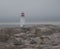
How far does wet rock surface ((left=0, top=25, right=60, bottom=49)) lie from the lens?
1.36 meters

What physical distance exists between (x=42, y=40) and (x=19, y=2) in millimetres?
954

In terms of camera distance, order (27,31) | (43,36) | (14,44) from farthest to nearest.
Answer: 1. (27,31)
2. (43,36)
3. (14,44)

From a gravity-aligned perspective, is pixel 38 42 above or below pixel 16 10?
below

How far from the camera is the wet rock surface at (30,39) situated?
53.5 inches

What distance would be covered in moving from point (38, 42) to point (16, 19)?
80 centimetres

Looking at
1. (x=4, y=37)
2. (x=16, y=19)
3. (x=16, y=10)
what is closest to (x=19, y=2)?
(x=16, y=10)

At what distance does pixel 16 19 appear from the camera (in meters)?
2.11

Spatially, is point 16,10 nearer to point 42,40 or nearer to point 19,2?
point 19,2

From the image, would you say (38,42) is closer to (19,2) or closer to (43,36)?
(43,36)

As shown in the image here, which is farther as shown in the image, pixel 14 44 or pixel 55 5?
pixel 55 5

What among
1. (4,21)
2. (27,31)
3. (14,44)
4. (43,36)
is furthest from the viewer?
(4,21)

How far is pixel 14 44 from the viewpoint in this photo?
4.55 feet

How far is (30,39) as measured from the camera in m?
1.45

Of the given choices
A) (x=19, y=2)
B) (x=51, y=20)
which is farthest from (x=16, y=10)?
(x=51, y=20)
